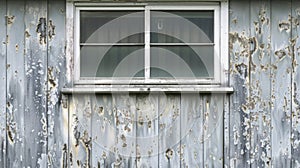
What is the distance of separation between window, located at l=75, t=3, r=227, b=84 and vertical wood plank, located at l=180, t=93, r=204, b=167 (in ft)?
0.86

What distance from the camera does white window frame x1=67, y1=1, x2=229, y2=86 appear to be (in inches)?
163

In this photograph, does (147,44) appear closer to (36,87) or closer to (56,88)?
(56,88)

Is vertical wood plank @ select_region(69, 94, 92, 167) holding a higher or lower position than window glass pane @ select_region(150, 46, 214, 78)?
lower

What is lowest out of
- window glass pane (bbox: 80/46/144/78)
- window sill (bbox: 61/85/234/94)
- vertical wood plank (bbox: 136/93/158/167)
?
vertical wood plank (bbox: 136/93/158/167)

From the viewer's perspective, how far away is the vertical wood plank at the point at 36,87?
4133 mm

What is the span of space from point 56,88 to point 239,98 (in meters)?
1.56

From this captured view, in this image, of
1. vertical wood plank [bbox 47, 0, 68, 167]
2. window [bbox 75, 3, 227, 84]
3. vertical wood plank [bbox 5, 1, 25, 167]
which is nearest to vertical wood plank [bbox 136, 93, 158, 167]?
window [bbox 75, 3, 227, 84]

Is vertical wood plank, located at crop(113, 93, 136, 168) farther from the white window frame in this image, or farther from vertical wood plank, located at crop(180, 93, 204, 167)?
vertical wood plank, located at crop(180, 93, 204, 167)

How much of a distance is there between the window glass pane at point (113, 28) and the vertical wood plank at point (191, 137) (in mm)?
746

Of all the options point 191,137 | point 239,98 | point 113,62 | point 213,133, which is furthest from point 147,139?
point 239,98

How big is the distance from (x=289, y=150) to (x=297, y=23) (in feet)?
3.55

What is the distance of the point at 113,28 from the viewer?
165 inches

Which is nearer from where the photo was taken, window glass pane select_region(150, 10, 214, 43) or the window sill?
the window sill

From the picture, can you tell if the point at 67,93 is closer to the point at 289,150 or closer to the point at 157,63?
the point at 157,63
